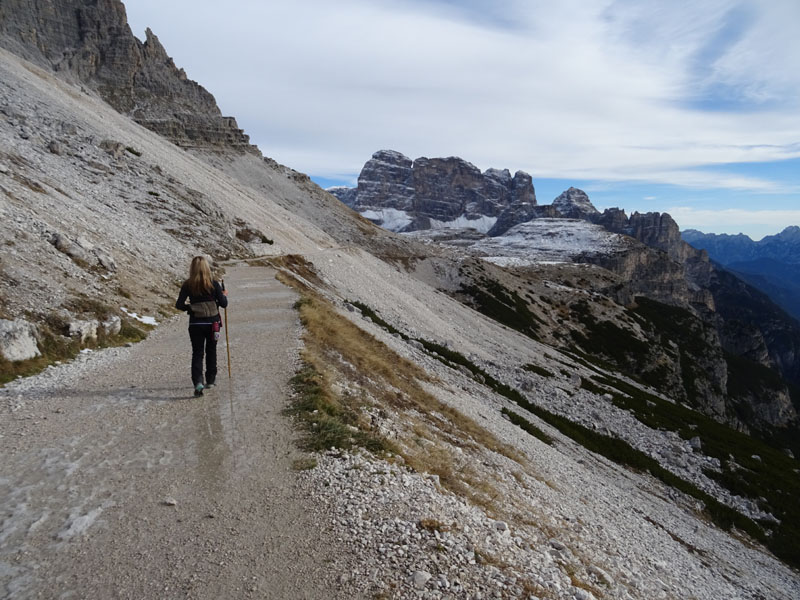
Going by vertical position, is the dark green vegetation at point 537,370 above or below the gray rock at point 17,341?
below

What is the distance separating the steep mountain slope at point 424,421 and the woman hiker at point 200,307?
152cm

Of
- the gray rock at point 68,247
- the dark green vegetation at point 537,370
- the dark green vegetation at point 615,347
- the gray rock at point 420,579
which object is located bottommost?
the dark green vegetation at point 615,347

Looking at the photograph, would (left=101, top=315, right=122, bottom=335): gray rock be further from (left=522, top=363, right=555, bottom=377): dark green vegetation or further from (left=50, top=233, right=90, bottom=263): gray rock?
(left=522, top=363, right=555, bottom=377): dark green vegetation

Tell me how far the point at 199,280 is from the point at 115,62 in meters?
140

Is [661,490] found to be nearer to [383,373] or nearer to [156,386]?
[383,373]

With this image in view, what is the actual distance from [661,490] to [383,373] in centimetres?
2233

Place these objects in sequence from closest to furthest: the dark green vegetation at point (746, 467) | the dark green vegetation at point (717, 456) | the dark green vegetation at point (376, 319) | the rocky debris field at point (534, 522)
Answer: the rocky debris field at point (534, 522), the dark green vegetation at point (717, 456), the dark green vegetation at point (746, 467), the dark green vegetation at point (376, 319)

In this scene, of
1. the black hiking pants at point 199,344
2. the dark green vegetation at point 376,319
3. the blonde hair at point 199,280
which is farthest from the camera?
the dark green vegetation at point 376,319

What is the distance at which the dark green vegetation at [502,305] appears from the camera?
88.2 meters

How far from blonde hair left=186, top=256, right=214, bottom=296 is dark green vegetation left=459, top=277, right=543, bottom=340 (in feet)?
249

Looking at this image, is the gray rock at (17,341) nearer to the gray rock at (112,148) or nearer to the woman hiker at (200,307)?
the woman hiker at (200,307)

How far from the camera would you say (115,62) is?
4582 inches

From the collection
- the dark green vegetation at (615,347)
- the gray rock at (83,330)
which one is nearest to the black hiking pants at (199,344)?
the gray rock at (83,330)

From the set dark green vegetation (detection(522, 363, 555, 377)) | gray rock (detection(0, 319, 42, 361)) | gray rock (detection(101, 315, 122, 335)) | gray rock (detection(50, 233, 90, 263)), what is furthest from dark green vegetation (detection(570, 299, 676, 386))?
gray rock (detection(0, 319, 42, 361))
